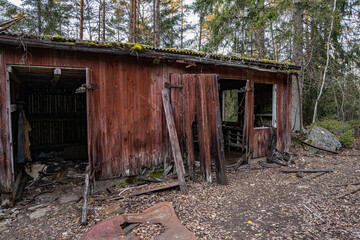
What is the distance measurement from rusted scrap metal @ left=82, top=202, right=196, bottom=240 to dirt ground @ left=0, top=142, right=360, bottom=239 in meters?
0.14

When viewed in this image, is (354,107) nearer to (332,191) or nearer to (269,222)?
(332,191)

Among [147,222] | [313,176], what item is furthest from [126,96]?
[313,176]

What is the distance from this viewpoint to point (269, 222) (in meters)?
3.49

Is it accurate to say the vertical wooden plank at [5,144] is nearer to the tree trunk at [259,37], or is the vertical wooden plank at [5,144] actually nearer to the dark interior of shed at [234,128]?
the dark interior of shed at [234,128]

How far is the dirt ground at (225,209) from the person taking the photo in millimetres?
3207

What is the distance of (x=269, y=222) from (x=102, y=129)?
12.8 feet

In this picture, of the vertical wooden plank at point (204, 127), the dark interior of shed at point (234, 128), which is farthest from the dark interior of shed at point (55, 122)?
the dark interior of shed at point (234, 128)

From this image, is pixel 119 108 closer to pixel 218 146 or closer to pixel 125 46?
pixel 125 46

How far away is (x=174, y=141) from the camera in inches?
198

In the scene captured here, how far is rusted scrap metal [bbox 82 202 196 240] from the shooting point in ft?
9.64

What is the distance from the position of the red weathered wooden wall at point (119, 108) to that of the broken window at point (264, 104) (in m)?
3.88

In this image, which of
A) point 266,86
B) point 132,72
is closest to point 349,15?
point 266,86

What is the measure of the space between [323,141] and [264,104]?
A: 2.80 meters

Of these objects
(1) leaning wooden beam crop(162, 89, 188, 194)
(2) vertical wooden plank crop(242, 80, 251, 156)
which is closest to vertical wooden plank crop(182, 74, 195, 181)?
(1) leaning wooden beam crop(162, 89, 188, 194)
